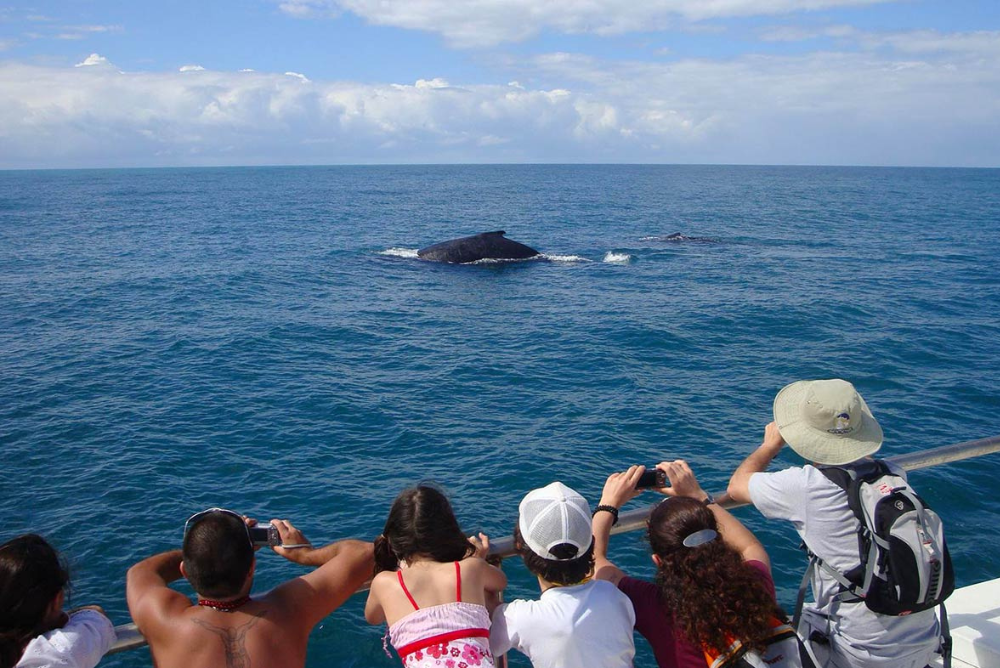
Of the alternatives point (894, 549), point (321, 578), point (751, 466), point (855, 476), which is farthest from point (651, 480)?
point (321, 578)

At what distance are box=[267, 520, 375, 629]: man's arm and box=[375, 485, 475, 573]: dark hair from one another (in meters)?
0.10

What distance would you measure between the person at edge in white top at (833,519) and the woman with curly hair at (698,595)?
0.32 m

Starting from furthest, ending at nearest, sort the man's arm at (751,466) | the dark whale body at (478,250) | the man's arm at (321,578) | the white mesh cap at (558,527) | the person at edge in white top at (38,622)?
the dark whale body at (478,250) → the man's arm at (751,466) → the man's arm at (321,578) → the white mesh cap at (558,527) → the person at edge in white top at (38,622)

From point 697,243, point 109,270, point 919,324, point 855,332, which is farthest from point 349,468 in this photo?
point 697,243

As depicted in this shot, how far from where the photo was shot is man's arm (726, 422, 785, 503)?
422 centimetres

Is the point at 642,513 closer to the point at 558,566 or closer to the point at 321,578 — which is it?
the point at 558,566

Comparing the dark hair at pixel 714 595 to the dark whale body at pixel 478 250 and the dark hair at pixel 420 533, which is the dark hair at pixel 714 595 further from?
the dark whale body at pixel 478 250

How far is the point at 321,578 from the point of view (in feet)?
12.6

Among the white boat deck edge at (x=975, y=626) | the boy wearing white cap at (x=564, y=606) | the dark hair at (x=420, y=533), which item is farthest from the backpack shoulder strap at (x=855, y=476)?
the dark hair at (x=420, y=533)

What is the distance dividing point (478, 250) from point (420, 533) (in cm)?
3750

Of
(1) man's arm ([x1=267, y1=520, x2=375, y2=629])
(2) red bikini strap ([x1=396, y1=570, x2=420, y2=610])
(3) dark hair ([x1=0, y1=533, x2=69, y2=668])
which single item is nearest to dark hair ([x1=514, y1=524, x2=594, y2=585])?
(2) red bikini strap ([x1=396, y1=570, x2=420, y2=610])

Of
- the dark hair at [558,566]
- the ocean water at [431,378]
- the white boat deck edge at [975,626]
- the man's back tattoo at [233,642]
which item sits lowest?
the ocean water at [431,378]

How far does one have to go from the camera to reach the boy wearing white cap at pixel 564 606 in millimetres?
3547

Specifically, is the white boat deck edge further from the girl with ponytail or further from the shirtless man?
the shirtless man
